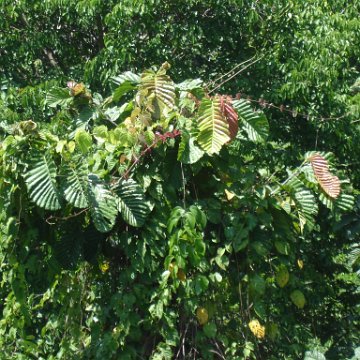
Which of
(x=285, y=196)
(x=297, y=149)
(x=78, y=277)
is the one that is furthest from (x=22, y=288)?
(x=297, y=149)

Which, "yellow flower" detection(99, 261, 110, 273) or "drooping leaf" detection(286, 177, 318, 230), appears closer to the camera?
"drooping leaf" detection(286, 177, 318, 230)

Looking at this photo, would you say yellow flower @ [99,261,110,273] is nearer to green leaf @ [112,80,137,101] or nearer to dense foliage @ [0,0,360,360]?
dense foliage @ [0,0,360,360]

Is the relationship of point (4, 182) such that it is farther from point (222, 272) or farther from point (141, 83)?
point (222, 272)

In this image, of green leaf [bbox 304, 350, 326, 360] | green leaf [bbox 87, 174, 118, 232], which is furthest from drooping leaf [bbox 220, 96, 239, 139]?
green leaf [bbox 304, 350, 326, 360]

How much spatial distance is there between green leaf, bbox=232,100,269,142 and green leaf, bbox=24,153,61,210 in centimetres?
101

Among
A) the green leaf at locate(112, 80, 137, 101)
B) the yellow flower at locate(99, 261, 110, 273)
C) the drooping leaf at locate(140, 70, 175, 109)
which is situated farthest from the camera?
the yellow flower at locate(99, 261, 110, 273)

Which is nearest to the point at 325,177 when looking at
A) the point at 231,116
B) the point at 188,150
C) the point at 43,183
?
the point at 231,116

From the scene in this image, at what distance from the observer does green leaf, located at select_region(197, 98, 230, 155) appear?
3.89 m

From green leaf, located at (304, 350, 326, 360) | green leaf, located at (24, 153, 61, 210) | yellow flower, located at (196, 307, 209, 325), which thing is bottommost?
green leaf, located at (304, 350, 326, 360)

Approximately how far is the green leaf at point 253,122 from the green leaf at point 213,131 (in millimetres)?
227

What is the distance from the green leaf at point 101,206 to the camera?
3.89 metres

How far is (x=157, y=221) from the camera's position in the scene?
4086mm

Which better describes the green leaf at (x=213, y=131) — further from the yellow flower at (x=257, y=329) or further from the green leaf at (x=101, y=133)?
the yellow flower at (x=257, y=329)

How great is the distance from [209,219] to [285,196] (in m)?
0.45
